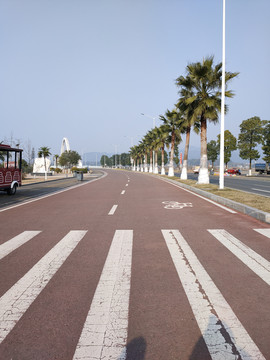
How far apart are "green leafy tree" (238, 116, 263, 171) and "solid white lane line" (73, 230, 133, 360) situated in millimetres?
52713

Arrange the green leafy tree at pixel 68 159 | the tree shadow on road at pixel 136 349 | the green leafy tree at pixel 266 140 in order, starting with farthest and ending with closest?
the green leafy tree at pixel 68 159, the green leafy tree at pixel 266 140, the tree shadow on road at pixel 136 349

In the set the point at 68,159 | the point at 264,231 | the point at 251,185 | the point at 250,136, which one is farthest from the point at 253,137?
the point at 264,231

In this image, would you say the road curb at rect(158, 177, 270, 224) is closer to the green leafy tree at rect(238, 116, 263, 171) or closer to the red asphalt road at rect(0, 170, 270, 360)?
the red asphalt road at rect(0, 170, 270, 360)

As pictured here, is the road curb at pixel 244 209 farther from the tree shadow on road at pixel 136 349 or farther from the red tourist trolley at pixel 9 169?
the red tourist trolley at pixel 9 169

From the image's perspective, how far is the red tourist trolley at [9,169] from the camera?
14.8 metres

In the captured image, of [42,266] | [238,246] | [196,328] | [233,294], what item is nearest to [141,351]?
[196,328]

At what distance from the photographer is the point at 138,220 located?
321 inches

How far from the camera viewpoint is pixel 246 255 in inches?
195

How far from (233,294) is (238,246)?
2196mm

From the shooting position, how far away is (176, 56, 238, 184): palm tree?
21.5m

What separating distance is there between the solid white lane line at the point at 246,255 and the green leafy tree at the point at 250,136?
49.8 metres

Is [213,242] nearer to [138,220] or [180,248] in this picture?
[180,248]

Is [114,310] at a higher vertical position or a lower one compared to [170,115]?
lower

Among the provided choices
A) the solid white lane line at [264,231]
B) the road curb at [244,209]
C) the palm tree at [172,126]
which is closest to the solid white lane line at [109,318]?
the solid white lane line at [264,231]
